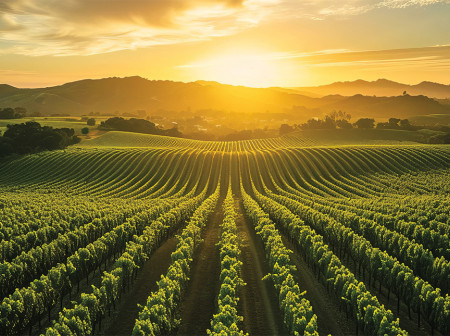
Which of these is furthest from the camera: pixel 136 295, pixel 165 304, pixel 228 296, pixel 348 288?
pixel 136 295

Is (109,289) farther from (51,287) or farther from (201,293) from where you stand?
(201,293)

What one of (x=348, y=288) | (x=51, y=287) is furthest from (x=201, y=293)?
(x=348, y=288)

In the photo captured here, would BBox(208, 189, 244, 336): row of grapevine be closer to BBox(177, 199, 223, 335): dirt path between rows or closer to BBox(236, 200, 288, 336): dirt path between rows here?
BBox(236, 200, 288, 336): dirt path between rows

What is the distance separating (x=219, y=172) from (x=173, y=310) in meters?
89.4

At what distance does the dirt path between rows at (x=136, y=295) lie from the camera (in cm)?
2809

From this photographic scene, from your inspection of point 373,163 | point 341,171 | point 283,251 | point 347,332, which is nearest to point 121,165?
point 341,171

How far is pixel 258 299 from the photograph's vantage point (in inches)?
1277

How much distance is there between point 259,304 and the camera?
103 ft

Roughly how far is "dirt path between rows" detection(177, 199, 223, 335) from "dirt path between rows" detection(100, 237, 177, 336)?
338 cm

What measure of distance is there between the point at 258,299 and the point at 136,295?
1041cm

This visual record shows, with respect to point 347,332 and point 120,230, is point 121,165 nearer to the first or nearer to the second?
point 120,230

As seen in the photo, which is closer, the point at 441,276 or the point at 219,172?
the point at 441,276

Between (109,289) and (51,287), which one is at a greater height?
(109,289)

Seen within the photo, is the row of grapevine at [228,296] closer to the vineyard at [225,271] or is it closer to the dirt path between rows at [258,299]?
the vineyard at [225,271]
